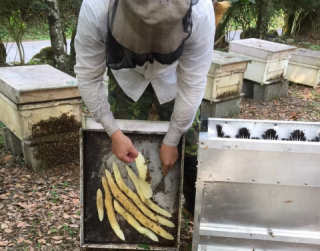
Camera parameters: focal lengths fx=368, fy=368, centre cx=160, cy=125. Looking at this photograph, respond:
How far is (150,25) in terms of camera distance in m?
1.20

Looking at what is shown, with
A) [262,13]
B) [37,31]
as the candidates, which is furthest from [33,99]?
[37,31]

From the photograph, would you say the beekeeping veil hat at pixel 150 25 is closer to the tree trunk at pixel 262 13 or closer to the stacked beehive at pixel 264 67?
the stacked beehive at pixel 264 67

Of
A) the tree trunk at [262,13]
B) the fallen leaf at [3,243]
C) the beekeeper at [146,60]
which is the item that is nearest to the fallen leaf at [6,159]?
the fallen leaf at [3,243]

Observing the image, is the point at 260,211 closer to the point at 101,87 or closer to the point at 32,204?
the point at 101,87

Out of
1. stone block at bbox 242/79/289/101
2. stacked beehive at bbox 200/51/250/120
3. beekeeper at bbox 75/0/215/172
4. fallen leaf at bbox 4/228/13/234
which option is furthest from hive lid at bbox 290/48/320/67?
fallen leaf at bbox 4/228/13/234

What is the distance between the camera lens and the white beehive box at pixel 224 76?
402cm

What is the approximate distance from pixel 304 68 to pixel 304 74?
0.30 ft

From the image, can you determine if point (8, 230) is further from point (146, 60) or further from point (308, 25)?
point (308, 25)

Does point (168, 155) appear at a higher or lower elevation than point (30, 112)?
higher

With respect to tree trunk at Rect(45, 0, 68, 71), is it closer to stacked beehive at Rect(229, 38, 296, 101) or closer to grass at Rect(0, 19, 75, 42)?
stacked beehive at Rect(229, 38, 296, 101)

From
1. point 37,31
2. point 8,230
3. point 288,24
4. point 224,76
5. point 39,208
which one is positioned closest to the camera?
point 8,230

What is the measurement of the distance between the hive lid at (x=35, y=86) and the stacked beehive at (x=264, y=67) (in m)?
2.77

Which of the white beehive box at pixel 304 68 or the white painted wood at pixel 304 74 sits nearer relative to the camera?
the white beehive box at pixel 304 68

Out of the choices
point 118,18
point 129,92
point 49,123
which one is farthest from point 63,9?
point 118,18
